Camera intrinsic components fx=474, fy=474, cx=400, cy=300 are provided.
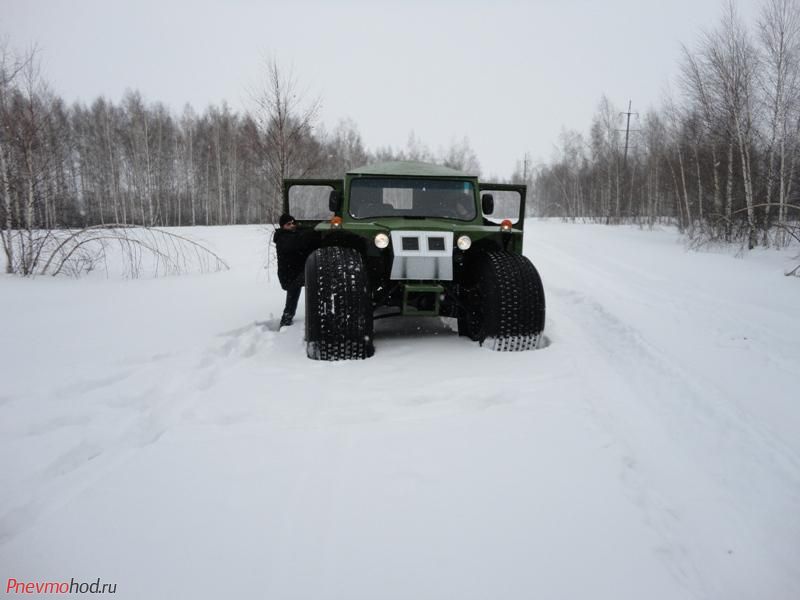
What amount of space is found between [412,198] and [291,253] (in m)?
1.39

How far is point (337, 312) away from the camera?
369cm

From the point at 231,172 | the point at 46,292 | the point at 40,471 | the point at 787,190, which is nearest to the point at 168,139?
the point at 231,172

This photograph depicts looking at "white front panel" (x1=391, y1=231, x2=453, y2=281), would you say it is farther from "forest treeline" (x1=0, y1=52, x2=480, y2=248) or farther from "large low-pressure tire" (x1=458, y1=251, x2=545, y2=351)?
"forest treeline" (x1=0, y1=52, x2=480, y2=248)

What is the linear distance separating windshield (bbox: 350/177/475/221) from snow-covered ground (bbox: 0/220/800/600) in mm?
1419

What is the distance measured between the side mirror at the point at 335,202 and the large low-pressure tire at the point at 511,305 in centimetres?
179

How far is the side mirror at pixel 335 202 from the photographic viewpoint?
4.92m

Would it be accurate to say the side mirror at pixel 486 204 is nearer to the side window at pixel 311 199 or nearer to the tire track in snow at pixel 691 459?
the side window at pixel 311 199

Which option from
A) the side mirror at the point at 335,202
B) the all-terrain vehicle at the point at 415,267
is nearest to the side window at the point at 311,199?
the side mirror at the point at 335,202

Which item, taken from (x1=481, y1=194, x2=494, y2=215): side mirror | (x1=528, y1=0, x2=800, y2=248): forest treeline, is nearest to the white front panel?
(x1=481, y1=194, x2=494, y2=215): side mirror

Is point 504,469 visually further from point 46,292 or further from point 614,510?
point 46,292

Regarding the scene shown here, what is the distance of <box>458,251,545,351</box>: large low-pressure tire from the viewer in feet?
12.8

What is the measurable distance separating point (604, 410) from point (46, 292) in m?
7.51

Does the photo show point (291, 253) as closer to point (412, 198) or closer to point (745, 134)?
point (412, 198)

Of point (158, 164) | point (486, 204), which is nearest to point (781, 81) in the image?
point (486, 204)
